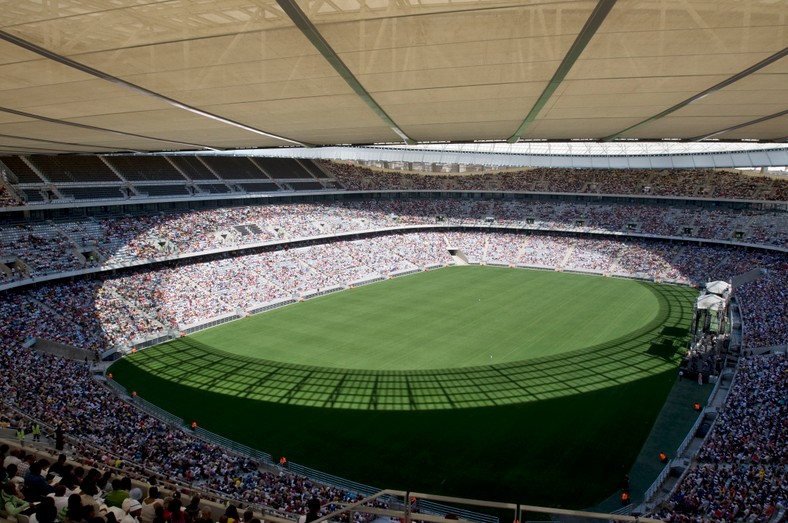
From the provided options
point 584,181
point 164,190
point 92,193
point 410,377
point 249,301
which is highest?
point 584,181

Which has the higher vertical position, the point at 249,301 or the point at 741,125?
the point at 741,125

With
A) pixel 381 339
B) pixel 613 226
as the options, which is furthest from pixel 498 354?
pixel 613 226

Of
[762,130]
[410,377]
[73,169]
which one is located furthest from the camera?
[73,169]

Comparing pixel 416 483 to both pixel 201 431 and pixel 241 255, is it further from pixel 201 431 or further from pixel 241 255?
pixel 241 255

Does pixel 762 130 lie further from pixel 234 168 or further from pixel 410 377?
pixel 234 168

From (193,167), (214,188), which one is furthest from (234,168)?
(214,188)

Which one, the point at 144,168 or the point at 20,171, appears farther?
the point at 144,168

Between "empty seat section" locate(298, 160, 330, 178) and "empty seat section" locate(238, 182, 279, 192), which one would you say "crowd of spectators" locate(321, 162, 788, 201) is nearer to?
"empty seat section" locate(298, 160, 330, 178)
